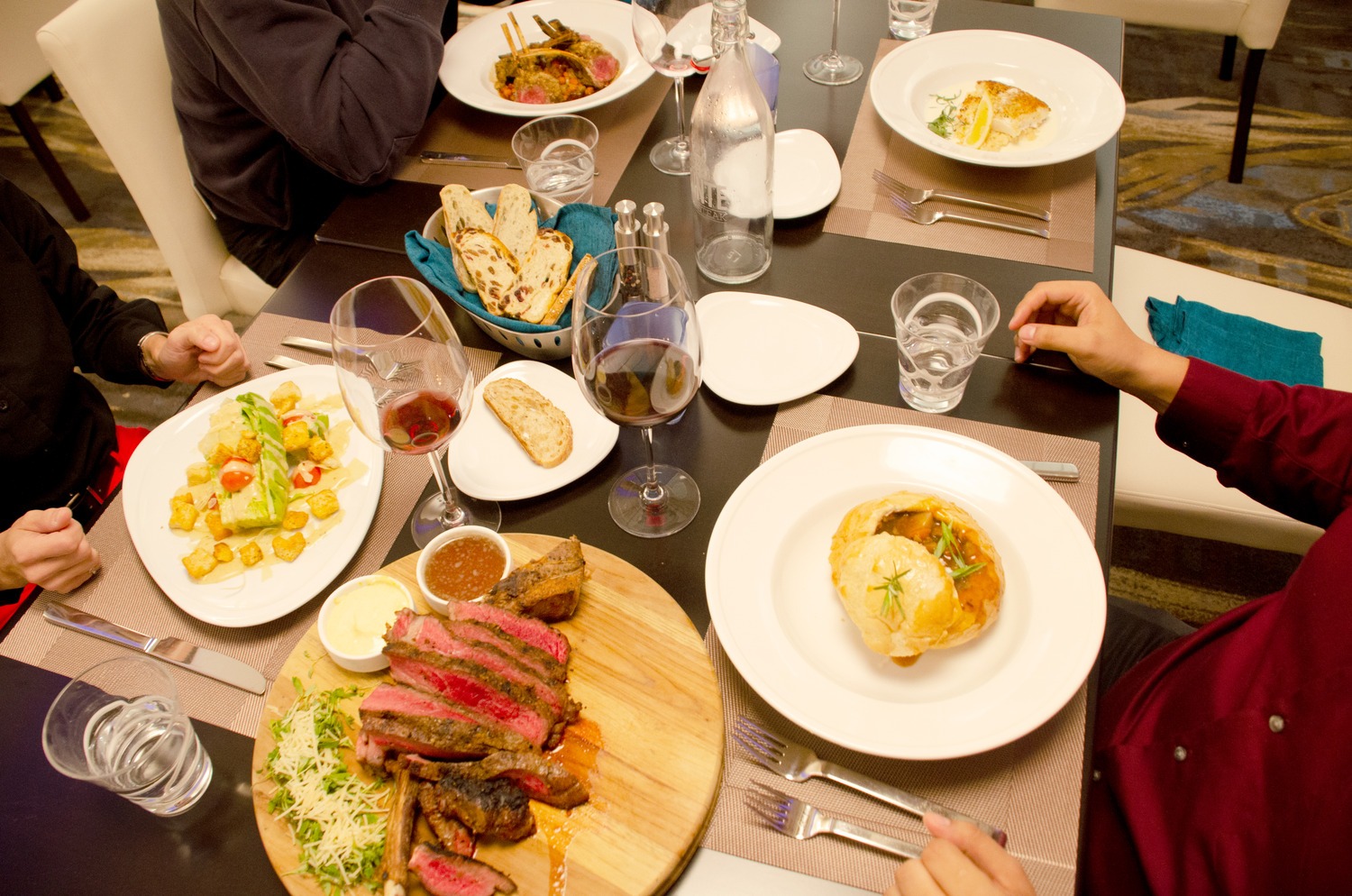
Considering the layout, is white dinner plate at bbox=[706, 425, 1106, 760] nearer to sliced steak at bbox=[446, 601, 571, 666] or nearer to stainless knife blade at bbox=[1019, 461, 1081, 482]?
stainless knife blade at bbox=[1019, 461, 1081, 482]

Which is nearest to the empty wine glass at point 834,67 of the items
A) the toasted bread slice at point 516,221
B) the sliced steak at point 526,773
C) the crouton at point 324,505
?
the toasted bread slice at point 516,221

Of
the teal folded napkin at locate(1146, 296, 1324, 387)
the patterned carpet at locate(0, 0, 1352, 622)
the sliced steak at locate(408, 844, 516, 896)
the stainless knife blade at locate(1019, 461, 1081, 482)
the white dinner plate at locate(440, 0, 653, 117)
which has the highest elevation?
the white dinner plate at locate(440, 0, 653, 117)

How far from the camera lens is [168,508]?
1.28 m

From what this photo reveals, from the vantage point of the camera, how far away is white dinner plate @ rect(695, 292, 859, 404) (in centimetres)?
136

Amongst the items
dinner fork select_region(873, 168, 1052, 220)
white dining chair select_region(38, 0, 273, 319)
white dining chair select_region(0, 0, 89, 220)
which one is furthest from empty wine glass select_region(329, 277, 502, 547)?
white dining chair select_region(0, 0, 89, 220)

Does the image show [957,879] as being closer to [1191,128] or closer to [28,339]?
[28,339]

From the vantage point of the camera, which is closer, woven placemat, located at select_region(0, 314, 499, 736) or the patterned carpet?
woven placemat, located at select_region(0, 314, 499, 736)

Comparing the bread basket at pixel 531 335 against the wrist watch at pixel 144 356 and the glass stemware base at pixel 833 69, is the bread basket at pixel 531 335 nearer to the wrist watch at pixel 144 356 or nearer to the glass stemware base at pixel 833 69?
the wrist watch at pixel 144 356

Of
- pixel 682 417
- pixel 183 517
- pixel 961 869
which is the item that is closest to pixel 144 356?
pixel 183 517

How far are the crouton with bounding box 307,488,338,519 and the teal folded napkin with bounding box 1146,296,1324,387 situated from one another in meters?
1.62

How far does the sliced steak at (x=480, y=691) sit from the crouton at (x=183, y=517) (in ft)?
1.49

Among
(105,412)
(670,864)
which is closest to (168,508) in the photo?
(105,412)

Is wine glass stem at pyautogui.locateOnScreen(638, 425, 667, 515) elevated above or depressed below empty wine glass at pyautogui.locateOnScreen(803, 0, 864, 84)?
below

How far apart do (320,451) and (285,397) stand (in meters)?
0.15
